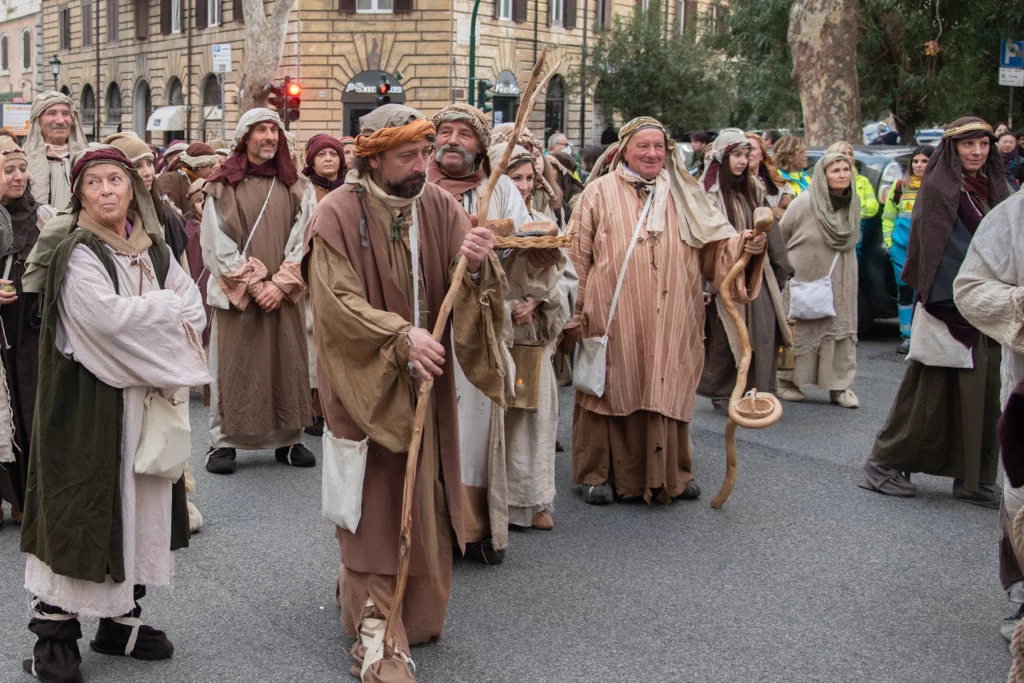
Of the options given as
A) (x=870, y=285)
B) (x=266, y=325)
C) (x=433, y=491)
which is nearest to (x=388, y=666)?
(x=433, y=491)

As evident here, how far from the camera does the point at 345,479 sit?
4152mm

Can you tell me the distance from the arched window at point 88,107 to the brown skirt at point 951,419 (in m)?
45.9

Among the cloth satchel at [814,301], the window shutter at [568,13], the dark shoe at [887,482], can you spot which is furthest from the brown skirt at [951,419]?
the window shutter at [568,13]

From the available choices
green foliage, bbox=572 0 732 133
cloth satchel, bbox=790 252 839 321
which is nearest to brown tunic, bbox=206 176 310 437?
cloth satchel, bbox=790 252 839 321

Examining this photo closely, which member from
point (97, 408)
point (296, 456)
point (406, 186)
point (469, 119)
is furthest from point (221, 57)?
point (97, 408)

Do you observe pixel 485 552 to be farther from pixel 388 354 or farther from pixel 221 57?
pixel 221 57

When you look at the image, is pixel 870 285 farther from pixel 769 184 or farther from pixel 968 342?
pixel 968 342

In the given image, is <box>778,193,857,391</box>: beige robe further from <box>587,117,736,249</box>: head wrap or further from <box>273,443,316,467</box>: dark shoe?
<box>273,443,316,467</box>: dark shoe

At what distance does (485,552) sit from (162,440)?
185 centimetres

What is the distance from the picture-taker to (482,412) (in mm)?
5344

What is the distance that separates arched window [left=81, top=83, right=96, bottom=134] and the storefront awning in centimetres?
865

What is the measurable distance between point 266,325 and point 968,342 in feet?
12.8

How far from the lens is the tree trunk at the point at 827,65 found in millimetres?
19281

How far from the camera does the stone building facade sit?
34438 mm
